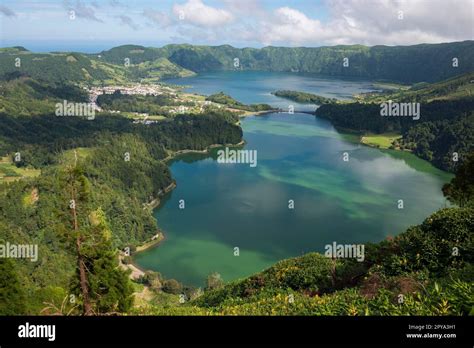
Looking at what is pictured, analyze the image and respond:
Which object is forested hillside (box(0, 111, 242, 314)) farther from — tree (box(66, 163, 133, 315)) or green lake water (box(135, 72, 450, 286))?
green lake water (box(135, 72, 450, 286))

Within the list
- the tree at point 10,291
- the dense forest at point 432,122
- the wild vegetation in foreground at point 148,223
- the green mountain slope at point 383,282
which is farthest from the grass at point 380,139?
the tree at point 10,291

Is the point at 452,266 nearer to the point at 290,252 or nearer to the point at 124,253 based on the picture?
the point at 290,252

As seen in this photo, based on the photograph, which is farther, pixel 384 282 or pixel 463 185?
pixel 463 185

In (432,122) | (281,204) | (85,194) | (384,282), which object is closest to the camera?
(384,282)

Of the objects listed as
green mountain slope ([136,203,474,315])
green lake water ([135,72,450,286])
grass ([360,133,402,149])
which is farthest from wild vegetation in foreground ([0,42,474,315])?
green lake water ([135,72,450,286])

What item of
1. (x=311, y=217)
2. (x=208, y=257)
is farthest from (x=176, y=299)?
(x=311, y=217)

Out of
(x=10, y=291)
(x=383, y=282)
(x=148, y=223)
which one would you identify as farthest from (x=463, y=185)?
(x=148, y=223)

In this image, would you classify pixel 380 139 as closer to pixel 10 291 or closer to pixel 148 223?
pixel 148 223
